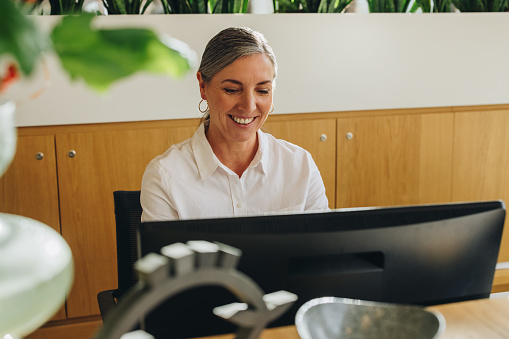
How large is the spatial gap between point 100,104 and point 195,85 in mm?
432

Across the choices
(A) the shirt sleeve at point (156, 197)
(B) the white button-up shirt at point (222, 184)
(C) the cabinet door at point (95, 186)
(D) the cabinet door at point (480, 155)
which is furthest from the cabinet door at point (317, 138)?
(A) the shirt sleeve at point (156, 197)

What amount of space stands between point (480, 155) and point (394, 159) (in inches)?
19.6

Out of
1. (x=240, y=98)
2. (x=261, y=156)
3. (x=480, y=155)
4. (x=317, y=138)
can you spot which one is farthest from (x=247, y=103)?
(x=480, y=155)

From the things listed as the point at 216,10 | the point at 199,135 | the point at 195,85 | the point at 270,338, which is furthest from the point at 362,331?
the point at 216,10

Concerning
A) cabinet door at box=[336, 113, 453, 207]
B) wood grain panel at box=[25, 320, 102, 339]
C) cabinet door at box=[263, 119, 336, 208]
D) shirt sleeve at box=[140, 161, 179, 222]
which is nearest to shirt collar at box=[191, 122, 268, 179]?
shirt sleeve at box=[140, 161, 179, 222]

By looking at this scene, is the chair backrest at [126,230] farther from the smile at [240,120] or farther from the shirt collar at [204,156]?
the smile at [240,120]

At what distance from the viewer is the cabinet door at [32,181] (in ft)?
8.55

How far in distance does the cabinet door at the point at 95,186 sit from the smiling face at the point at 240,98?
90 centimetres

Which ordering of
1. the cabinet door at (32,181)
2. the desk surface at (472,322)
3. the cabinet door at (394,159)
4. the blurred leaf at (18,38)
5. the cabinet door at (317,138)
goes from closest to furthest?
1. the blurred leaf at (18,38)
2. the desk surface at (472,322)
3. the cabinet door at (32,181)
4. the cabinet door at (317,138)
5. the cabinet door at (394,159)

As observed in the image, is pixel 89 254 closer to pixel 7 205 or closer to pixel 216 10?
pixel 7 205

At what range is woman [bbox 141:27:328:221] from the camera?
70.5 inches

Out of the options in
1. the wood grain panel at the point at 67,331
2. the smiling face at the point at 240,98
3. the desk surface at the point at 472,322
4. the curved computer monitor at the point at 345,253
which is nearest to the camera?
the curved computer monitor at the point at 345,253

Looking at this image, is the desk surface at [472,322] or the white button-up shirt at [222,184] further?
the white button-up shirt at [222,184]

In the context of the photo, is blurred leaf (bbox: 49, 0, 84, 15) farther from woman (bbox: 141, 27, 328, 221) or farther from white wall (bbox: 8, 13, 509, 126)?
woman (bbox: 141, 27, 328, 221)
